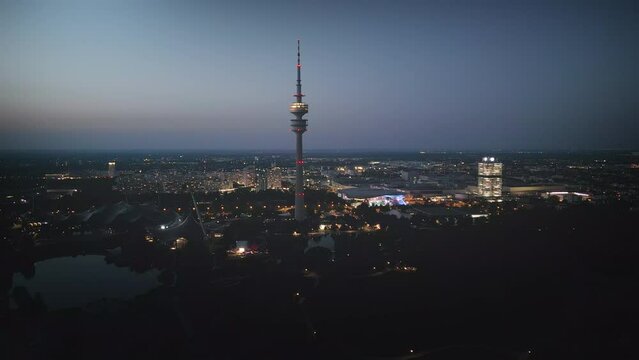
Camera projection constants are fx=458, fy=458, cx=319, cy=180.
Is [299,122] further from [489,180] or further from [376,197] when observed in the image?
[489,180]

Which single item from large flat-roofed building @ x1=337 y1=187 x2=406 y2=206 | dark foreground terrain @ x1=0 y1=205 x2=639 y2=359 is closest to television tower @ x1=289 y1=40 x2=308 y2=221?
large flat-roofed building @ x1=337 y1=187 x2=406 y2=206

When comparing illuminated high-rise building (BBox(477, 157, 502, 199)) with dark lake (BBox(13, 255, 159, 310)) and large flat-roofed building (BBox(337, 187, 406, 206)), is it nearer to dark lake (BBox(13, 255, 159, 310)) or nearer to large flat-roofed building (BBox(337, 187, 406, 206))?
large flat-roofed building (BBox(337, 187, 406, 206))

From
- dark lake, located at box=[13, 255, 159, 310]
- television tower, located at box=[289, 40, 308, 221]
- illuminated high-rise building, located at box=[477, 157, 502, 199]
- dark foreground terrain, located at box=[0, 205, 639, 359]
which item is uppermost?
television tower, located at box=[289, 40, 308, 221]

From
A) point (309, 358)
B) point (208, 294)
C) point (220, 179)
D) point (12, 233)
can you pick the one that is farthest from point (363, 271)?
point (220, 179)

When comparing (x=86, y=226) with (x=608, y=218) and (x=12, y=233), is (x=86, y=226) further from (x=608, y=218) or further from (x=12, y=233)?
(x=608, y=218)

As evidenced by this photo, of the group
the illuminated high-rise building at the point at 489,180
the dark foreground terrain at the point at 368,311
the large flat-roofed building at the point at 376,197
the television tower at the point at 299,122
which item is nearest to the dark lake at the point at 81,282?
the dark foreground terrain at the point at 368,311

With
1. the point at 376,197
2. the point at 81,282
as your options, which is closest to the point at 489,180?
the point at 376,197
